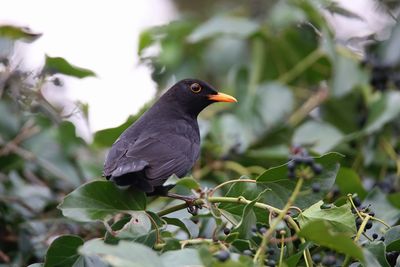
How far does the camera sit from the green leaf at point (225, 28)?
22.1 feet

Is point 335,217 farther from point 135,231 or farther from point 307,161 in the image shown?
point 135,231

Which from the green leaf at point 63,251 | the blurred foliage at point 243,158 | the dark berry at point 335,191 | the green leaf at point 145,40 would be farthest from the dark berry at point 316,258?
the green leaf at point 145,40

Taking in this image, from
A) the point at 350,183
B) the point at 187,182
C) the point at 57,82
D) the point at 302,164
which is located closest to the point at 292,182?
the point at 302,164

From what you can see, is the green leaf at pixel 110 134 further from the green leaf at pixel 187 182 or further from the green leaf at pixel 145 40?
the green leaf at pixel 187 182

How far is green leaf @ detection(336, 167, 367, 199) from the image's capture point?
4.82 meters

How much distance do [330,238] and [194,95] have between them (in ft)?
9.33

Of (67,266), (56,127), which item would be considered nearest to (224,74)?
(56,127)

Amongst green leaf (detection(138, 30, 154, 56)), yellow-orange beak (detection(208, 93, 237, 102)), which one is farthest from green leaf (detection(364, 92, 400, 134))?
green leaf (detection(138, 30, 154, 56))

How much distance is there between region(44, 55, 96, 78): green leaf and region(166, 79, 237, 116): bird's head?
0.78 meters

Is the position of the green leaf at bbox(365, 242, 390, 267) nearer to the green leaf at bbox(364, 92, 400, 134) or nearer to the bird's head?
the bird's head

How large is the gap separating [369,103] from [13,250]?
3112mm

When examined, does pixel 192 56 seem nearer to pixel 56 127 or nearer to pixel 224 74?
pixel 224 74

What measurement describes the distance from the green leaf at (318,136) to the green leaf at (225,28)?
106cm

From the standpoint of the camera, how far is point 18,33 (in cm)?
492
